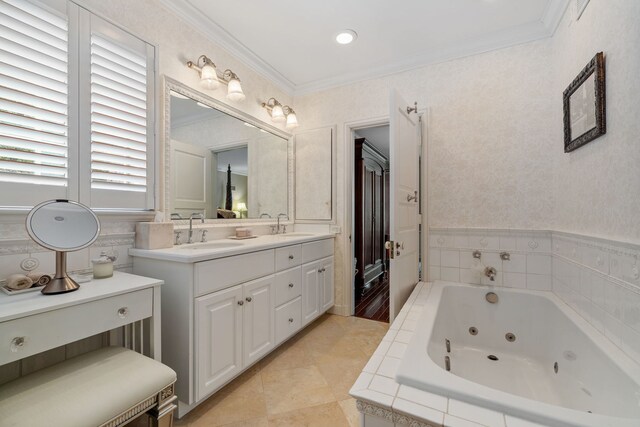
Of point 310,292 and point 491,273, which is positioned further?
point 310,292

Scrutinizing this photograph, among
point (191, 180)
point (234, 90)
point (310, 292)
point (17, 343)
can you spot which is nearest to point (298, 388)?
point (310, 292)

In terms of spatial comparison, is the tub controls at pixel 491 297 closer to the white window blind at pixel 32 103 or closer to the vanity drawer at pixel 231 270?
the vanity drawer at pixel 231 270

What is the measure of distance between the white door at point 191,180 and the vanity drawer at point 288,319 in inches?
37.7

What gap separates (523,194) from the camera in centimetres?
213

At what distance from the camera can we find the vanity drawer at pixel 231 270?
4.69 ft

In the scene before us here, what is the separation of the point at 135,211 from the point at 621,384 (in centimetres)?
241

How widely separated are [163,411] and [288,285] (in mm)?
1118

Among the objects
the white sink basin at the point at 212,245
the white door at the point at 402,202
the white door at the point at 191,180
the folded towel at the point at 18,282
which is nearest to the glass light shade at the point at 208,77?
the white door at the point at 191,180

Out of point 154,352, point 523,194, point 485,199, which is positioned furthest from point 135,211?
point 523,194

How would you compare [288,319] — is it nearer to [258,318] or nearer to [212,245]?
[258,318]

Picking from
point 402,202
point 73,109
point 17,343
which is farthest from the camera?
point 402,202

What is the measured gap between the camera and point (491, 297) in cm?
206

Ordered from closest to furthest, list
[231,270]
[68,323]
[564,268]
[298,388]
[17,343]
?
1. [17,343]
2. [68,323]
3. [231,270]
4. [298,388]
5. [564,268]

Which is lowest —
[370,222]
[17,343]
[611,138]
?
[17,343]
